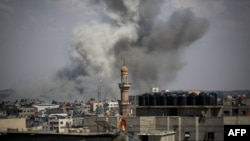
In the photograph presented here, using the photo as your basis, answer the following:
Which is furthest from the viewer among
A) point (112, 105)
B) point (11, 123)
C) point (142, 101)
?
point (112, 105)

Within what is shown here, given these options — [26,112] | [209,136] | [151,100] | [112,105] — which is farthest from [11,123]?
[112,105]

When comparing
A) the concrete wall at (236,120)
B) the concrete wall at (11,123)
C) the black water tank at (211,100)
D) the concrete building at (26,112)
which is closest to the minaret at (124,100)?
the black water tank at (211,100)

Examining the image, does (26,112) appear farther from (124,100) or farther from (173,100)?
(173,100)

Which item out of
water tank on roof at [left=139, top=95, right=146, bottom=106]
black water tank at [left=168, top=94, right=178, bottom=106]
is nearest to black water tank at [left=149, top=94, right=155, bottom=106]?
water tank on roof at [left=139, top=95, right=146, bottom=106]

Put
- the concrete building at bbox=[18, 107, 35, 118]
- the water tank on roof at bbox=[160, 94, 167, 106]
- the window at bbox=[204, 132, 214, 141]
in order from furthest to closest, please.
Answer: the concrete building at bbox=[18, 107, 35, 118] → the water tank on roof at bbox=[160, 94, 167, 106] → the window at bbox=[204, 132, 214, 141]

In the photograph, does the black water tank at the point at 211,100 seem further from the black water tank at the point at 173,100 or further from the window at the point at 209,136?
the window at the point at 209,136

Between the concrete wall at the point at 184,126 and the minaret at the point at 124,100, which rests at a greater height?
the minaret at the point at 124,100

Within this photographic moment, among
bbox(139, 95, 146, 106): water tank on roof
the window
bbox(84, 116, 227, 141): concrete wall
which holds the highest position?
bbox(139, 95, 146, 106): water tank on roof

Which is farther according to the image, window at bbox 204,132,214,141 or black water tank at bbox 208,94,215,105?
black water tank at bbox 208,94,215,105

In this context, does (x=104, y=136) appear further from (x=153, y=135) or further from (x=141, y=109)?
(x=141, y=109)

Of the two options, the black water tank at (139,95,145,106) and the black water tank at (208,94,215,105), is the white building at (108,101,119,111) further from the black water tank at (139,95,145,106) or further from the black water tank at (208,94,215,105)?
the black water tank at (208,94,215,105)

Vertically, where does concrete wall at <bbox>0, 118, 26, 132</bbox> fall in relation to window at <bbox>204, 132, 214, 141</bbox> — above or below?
above

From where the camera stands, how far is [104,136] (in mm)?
23969

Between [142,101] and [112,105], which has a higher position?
[112,105]
